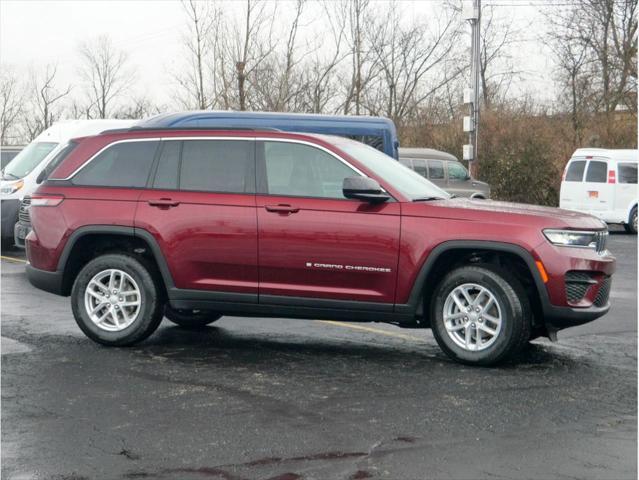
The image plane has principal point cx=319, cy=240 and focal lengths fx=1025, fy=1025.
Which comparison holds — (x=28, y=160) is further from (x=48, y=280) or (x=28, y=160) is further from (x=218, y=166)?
(x=218, y=166)

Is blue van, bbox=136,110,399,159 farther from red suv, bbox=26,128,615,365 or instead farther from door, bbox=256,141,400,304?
door, bbox=256,141,400,304

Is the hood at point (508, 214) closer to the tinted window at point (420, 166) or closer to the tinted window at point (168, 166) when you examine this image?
the tinted window at point (168, 166)

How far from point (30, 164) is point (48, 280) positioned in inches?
426

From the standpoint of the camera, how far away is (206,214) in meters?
8.01

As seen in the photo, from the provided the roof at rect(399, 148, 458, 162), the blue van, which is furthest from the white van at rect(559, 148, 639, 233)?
the blue van

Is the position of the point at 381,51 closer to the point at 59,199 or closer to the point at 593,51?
the point at 593,51

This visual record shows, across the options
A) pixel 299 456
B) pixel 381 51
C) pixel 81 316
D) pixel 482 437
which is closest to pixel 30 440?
pixel 299 456

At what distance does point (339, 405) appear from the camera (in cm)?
625

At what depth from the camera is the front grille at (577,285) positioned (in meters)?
7.32

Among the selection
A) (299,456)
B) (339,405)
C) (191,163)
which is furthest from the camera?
A: (191,163)

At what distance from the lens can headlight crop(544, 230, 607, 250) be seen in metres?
7.36

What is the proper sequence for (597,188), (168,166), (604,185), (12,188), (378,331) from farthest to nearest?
(597,188)
(604,185)
(12,188)
(378,331)
(168,166)

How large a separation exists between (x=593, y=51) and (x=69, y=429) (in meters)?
35.4

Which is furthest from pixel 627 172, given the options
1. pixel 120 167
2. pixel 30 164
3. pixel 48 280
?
pixel 48 280
